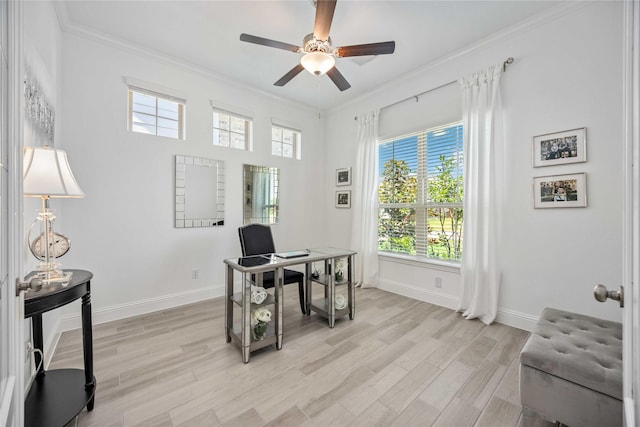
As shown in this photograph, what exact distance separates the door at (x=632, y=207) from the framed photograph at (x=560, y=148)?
1853 millimetres

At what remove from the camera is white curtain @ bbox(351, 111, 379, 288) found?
154 inches

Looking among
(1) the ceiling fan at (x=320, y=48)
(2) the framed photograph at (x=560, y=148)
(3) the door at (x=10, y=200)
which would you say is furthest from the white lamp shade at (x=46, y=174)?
(2) the framed photograph at (x=560, y=148)

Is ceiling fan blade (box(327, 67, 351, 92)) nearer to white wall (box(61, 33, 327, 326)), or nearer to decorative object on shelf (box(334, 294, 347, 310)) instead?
white wall (box(61, 33, 327, 326))

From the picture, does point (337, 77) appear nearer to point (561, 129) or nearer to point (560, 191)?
point (561, 129)

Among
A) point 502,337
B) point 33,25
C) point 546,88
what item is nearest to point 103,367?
point 33,25

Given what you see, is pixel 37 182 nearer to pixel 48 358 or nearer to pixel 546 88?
pixel 48 358

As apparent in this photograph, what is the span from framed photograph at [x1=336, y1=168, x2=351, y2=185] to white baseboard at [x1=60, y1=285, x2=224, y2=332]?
8.16 ft

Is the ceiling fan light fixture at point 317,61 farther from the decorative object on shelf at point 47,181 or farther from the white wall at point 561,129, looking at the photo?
the white wall at point 561,129

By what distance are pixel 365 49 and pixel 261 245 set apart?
2236mm

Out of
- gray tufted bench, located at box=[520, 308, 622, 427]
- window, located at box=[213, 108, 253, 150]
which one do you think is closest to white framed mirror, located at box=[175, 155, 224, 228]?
window, located at box=[213, 108, 253, 150]

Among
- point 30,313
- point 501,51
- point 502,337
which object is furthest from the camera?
point 501,51

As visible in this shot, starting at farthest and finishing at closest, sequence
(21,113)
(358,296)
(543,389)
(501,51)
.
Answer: (358,296), (501,51), (543,389), (21,113)

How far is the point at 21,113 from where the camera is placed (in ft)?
2.80

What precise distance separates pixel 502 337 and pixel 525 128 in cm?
204
